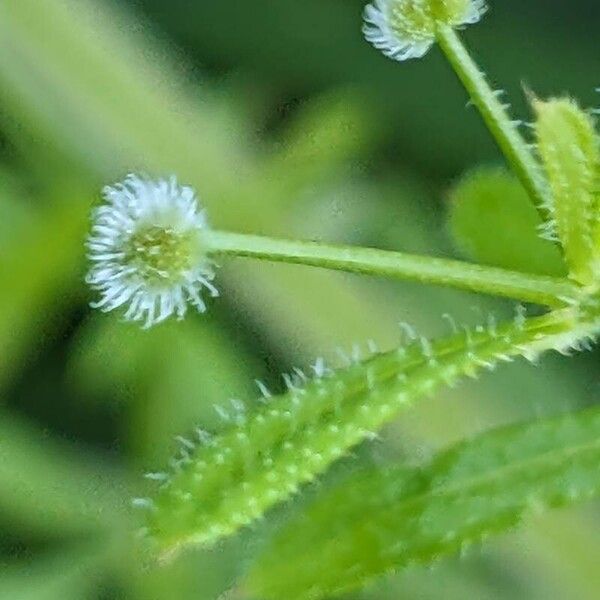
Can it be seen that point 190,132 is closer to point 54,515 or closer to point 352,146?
point 352,146

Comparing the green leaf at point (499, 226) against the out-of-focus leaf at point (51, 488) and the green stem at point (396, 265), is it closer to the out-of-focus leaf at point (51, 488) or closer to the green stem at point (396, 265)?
the green stem at point (396, 265)

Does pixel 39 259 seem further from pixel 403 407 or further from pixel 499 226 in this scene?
pixel 403 407

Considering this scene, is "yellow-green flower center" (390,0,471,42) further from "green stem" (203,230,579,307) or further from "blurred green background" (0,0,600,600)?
"blurred green background" (0,0,600,600)

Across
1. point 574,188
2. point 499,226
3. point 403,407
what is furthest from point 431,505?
point 499,226

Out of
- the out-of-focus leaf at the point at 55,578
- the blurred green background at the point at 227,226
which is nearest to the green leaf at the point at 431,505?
the blurred green background at the point at 227,226

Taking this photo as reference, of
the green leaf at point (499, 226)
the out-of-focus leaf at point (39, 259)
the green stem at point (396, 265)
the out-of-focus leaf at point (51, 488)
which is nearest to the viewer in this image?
the green stem at point (396, 265)

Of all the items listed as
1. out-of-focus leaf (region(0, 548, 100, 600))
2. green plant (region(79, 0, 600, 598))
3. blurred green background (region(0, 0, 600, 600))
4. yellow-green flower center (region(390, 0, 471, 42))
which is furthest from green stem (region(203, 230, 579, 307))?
out-of-focus leaf (region(0, 548, 100, 600))
